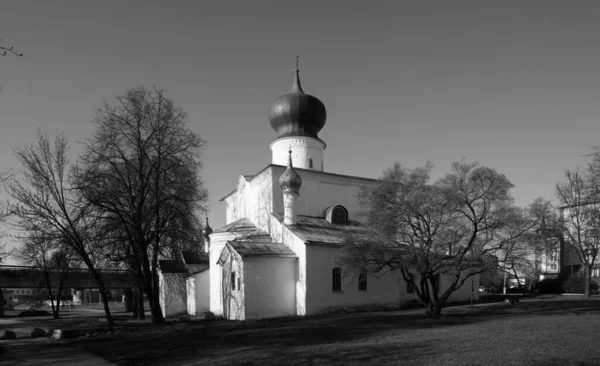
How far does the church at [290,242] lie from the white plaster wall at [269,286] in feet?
0.18

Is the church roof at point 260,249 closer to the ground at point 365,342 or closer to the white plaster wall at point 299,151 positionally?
the ground at point 365,342

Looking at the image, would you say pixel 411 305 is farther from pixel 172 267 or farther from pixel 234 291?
pixel 172 267

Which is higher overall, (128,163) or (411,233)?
(128,163)

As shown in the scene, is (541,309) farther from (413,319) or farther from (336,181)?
(336,181)

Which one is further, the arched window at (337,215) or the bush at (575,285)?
the bush at (575,285)

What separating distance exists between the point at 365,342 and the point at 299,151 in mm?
20912

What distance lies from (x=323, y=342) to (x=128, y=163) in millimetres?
14068

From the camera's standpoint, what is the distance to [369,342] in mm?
13984

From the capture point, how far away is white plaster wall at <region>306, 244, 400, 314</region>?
25.4m

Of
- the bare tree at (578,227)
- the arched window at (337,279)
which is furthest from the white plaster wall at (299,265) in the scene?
the bare tree at (578,227)

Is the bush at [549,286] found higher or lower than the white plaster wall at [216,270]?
lower

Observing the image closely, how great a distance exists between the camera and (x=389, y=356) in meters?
11.5

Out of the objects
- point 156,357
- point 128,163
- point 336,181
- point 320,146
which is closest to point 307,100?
point 320,146

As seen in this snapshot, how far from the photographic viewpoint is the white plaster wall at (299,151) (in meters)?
33.3
